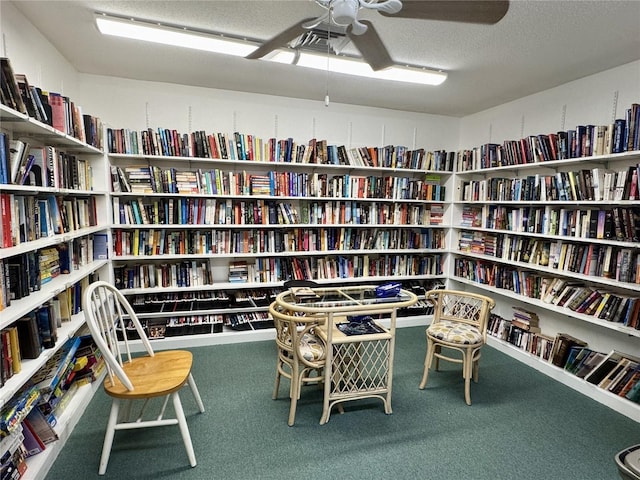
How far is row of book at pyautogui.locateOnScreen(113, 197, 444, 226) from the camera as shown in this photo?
128 inches

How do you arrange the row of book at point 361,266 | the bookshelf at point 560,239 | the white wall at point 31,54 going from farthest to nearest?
the row of book at point 361,266, the bookshelf at point 560,239, the white wall at point 31,54

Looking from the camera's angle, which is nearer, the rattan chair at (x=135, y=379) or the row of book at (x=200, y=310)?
the rattan chair at (x=135, y=379)

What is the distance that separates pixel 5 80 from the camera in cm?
153

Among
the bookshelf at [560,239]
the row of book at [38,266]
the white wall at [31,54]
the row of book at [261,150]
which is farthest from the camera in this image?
the row of book at [261,150]

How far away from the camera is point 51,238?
6.34 feet

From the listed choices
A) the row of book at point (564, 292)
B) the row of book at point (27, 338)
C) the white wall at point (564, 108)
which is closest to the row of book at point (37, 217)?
the row of book at point (27, 338)

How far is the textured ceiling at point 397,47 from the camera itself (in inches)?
77.3

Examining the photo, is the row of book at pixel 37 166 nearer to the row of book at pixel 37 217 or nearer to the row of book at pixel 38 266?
the row of book at pixel 37 217

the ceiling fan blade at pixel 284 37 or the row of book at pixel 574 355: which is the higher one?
the ceiling fan blade at pixel 284 37

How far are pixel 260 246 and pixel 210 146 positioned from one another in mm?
1095

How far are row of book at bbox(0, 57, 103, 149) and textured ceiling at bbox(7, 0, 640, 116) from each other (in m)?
0.51

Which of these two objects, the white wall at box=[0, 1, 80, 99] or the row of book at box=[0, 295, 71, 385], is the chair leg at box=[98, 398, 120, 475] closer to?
the row of book at box=[0, 295, 71, 385]

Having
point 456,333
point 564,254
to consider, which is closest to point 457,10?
point 456,333

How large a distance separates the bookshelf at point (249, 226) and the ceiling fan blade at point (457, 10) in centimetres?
221
